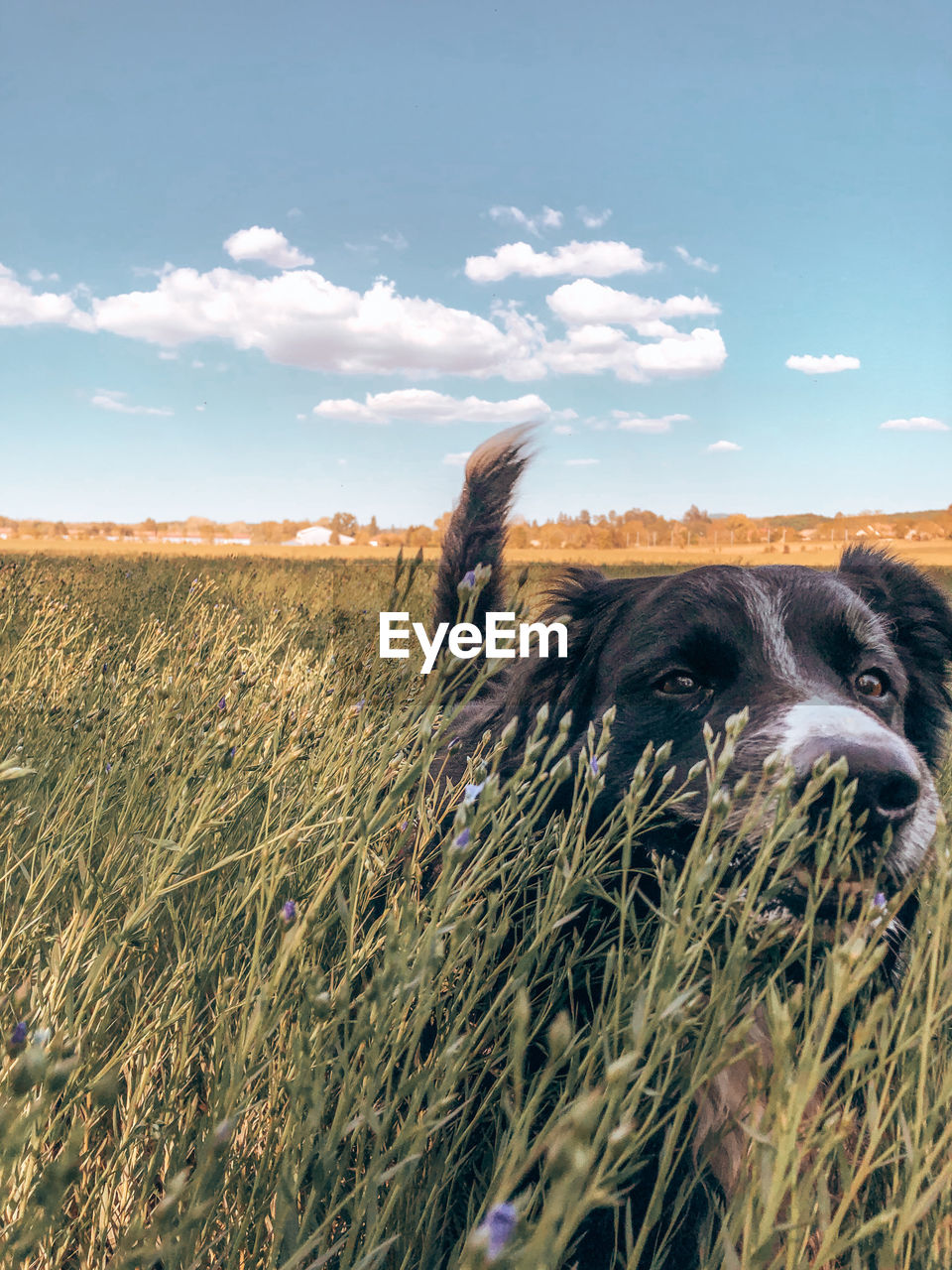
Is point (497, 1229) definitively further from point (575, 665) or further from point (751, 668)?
point (575, 665)

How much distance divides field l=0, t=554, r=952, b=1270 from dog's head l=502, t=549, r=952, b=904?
276mm

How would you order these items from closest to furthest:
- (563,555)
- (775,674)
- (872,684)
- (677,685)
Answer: (775,674), (677,685), (872,684), (563,555)

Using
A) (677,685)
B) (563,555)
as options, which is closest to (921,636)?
(677,685)

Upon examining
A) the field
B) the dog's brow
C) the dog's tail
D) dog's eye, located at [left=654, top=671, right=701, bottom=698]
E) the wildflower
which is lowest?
the field

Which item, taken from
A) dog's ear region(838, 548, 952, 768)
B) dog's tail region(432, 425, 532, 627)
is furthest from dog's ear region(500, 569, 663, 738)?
dog's ear region(838, 548, 952, 768)

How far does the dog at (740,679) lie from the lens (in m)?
1.65

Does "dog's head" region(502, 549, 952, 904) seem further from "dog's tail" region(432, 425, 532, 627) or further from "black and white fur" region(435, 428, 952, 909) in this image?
"dog's tail" region(432, 425, 532, 627)

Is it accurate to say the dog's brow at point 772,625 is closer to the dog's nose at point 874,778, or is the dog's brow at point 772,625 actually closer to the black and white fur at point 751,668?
the black and white fur at point 751,668

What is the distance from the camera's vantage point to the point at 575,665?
2783 millimetres

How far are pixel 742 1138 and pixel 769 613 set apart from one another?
143cm

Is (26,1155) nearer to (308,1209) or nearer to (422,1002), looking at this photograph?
(308,1209)

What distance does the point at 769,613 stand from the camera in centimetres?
235

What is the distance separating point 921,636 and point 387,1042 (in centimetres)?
284

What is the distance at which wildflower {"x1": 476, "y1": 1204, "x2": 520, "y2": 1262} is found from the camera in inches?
16.8
